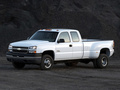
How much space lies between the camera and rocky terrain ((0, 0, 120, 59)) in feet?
123

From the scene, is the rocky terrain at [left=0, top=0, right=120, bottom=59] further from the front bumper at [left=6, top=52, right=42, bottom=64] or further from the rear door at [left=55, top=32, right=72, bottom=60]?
the front bumper at [left=6, top=52, right=42, bottom=64]

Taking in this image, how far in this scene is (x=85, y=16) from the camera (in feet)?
131

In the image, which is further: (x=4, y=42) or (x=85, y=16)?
(x=85, y=16)

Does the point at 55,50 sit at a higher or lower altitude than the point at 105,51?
higher

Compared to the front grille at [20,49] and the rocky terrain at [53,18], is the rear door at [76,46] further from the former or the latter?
the rocky terrain at [53,18]

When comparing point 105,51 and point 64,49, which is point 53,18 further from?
point 64,49

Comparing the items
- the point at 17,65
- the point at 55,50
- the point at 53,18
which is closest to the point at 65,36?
the point at 55,50

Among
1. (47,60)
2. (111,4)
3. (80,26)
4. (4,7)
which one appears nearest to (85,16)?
(80,26)

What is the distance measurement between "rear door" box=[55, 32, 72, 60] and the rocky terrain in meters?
18.6

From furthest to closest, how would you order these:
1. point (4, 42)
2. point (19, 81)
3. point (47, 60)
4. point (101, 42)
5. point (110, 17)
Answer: point (110, 17)
point (4, 42)
point (101, 42)
point (47, 60)
point (19, 81)

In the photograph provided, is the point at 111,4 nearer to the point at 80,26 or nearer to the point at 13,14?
the point at 80,26

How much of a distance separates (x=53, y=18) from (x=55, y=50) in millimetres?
22758

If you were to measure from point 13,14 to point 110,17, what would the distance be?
34.6 feet

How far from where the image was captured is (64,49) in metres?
17.4
